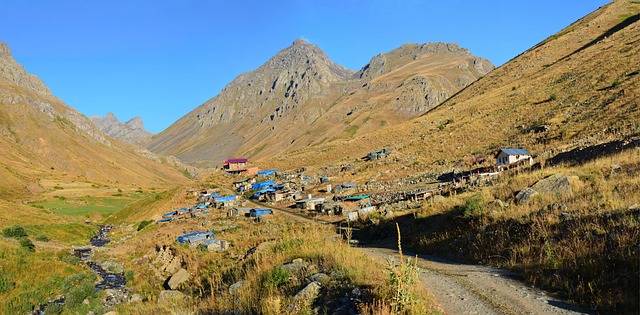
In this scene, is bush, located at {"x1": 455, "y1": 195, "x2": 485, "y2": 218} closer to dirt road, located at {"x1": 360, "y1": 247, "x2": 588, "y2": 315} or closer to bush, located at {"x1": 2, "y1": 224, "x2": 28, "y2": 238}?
dirt road, located at {"x1": 360, "y1": 247, "x2": 588, "y2": 315}

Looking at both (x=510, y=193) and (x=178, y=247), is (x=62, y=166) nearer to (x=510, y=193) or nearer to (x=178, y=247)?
(x=178, y=247)

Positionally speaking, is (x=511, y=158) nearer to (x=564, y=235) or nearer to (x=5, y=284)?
(x=564, y=235)

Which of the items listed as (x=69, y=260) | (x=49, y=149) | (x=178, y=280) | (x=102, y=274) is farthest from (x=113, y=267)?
(x=49, y=149)

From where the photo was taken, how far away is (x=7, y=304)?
19766 mm

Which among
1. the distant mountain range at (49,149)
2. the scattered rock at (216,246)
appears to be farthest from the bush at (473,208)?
the distant mountain range at (49,149)

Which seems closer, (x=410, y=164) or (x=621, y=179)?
(x=621, y=179)

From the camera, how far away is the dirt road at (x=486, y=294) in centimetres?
691

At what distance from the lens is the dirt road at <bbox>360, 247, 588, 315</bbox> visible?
691cm

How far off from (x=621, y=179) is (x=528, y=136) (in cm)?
4858

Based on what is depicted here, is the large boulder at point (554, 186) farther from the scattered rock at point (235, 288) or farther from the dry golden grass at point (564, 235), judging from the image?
the scattered rock at point (235, 288)

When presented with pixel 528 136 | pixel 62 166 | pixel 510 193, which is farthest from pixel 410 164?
pixel 62 166

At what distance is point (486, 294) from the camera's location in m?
7.83

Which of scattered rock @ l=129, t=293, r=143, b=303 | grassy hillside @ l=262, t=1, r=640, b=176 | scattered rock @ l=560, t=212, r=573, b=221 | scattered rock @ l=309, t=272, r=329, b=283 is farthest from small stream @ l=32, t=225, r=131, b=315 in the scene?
grassy hillside @ l=262, t=1, r=640, b=176

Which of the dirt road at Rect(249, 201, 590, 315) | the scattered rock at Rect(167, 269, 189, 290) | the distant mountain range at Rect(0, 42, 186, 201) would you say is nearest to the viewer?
the dirt road at Rect(249, 201, 590, 315)
